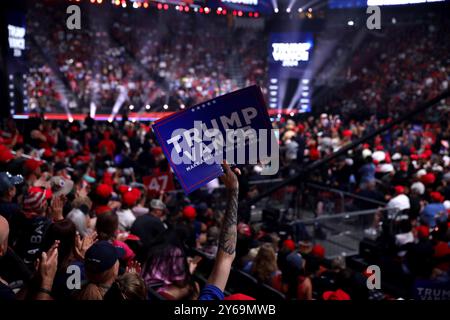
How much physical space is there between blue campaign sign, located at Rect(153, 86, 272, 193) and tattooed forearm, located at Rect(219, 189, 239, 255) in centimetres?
40


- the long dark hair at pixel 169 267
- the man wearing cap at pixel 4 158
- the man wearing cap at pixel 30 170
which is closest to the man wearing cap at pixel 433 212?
the long dark hair at pixel 169 267

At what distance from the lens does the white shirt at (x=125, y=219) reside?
20.4ft

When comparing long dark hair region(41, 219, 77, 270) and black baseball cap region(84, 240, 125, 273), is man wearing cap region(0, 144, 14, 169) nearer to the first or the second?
long dark hair region(41, 219, 77, 270)

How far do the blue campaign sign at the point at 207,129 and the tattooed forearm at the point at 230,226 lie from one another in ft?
1.31

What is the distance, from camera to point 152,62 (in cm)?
2816

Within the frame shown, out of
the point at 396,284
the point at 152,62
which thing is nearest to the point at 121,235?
the point at 396,284

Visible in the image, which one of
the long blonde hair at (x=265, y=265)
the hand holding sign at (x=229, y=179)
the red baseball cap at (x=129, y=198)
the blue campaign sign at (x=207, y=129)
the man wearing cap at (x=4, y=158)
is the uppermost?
the blue campaign sign at (x=207, y=129)

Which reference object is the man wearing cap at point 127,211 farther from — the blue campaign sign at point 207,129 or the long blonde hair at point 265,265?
the blue campaign sign at point 207,129

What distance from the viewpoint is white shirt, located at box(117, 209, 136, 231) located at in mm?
6211

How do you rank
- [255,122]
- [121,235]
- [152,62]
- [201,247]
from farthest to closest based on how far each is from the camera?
[152,62]
[201,247]
[121,235]
[255,122]

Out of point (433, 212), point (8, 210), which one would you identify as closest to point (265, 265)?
point (8, 210)

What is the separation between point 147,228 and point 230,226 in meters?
3.19

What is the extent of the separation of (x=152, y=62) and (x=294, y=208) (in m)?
19.9
